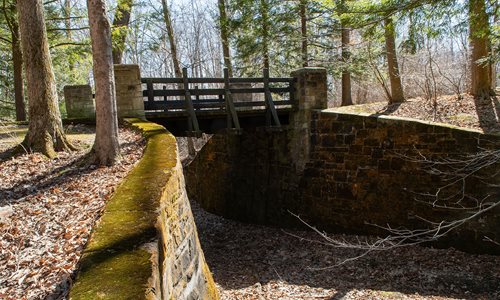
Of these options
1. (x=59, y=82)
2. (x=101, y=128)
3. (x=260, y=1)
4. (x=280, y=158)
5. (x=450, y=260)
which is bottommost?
(x=450, y=260)

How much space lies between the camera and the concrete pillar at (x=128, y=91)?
9.16 meters

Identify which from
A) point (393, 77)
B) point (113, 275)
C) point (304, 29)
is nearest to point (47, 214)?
point (113, 275)

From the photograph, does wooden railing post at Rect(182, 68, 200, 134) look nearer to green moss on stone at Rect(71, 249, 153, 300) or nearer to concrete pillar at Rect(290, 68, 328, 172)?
concrete pillar at Rect(290, 68, 328, 172)

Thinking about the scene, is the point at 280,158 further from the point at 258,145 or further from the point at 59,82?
the point at 59,82

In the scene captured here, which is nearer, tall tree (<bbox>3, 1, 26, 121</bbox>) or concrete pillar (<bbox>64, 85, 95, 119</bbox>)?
concrete pillar (<bbox>64, 85, 95, 119</bbox>)

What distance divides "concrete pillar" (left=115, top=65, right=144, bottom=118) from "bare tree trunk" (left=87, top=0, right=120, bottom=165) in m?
3.26

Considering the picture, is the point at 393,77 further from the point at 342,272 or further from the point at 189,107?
the point at 342,272

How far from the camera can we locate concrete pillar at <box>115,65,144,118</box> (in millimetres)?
9164

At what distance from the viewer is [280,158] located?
38.0 ft

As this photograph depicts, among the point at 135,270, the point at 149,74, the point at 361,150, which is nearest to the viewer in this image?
the point at 135,270

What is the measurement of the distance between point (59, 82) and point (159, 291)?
58.7 ft

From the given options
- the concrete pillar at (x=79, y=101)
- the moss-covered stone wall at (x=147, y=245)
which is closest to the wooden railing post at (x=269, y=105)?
the concrete pillar at (x=79, y=101)

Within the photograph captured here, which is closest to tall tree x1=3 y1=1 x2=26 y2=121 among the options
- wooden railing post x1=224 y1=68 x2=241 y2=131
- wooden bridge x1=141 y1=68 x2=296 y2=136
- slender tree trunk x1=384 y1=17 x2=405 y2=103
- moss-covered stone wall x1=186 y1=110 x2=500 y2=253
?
wooden bridge x1=141 y1=68 x2=296 y2=136

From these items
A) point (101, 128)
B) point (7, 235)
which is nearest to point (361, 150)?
point (101, 128)
